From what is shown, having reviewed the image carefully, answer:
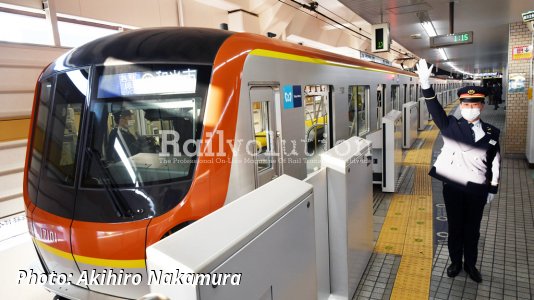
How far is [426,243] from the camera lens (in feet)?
13.6

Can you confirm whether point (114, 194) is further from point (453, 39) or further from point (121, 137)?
point (453, 39)

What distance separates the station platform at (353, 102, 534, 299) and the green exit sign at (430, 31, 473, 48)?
3032mm

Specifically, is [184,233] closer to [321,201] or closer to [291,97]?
[321,201]

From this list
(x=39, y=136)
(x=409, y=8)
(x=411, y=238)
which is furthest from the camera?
(x=409, y=8)

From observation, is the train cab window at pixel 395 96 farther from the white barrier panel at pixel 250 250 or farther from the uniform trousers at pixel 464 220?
the white barrier panel at pixel 250 250

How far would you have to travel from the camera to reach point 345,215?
2.80 meters

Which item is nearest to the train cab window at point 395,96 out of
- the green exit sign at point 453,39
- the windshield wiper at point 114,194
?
the green exit sign at point 453,39

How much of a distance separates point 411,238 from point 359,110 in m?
3.03

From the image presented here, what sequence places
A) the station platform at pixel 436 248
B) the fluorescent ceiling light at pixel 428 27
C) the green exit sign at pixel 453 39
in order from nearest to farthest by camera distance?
1. the station platform at pixel 436 248
2. the green exit sign at pixel 453 39
3. the fluorescent ceiling light at pixel 428 27

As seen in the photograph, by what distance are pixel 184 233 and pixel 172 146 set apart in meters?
1.44

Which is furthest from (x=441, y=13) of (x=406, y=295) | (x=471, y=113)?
(x=406, y=295)

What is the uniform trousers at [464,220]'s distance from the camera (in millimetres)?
3145

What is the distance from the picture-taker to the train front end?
2.40m

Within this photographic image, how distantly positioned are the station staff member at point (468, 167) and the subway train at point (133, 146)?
5.47 ft
